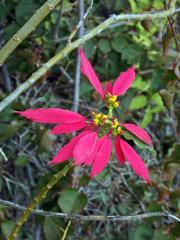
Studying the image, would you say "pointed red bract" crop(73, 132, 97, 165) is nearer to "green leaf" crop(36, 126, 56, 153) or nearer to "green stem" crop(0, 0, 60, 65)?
"green stem" crop(0, 0, 60, 65)

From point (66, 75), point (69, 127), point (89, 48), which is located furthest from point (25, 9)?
point (69, 127)

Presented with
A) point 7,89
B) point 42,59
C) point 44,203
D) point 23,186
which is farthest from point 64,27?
point 44,203

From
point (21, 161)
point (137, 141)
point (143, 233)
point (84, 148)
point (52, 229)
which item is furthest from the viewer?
point (21, 161)

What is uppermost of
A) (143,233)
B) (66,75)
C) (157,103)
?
(66,75)

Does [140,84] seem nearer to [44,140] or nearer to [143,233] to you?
[44,140]

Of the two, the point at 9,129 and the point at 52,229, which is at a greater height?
the point at 9,129

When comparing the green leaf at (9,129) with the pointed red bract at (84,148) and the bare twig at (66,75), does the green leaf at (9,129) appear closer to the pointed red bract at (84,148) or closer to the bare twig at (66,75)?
the bare twig at (66,75)

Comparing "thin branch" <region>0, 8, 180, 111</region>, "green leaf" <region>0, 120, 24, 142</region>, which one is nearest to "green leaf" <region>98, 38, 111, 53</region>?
"green leaf" <region>0, 120, 24, 142</region>
